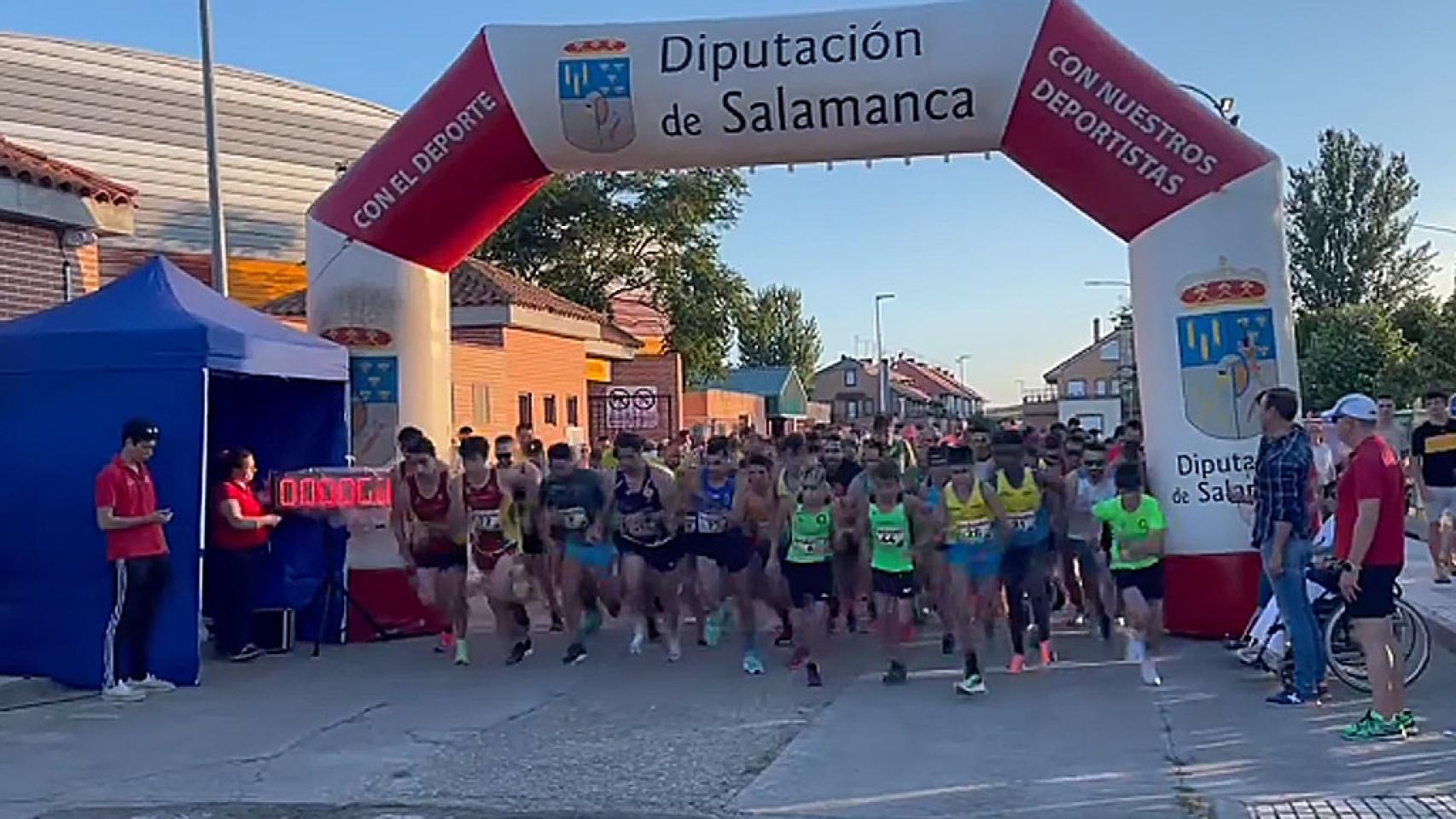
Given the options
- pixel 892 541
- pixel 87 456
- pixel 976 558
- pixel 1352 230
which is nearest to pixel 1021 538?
pixel 976 558

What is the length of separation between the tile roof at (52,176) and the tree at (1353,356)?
36.7 metres

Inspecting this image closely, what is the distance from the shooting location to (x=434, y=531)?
1189 centimetres

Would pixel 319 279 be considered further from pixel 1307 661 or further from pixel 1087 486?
pixel 1307 661

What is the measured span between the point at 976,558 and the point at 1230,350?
8.64ft

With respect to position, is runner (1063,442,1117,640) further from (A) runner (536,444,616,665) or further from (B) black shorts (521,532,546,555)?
(B) black shorts (521,532,546,555)

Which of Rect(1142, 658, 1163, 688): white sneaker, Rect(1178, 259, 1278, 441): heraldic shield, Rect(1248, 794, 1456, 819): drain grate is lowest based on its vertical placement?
Rect(1248, 794, 1456, 819): drain grate

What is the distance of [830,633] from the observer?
12.6m

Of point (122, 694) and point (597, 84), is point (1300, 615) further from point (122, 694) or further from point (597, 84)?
point (122, 694)

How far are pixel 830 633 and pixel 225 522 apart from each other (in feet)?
15.3

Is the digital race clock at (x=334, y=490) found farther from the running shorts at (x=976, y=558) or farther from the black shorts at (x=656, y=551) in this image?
the running shorts at (x=976, y=558)

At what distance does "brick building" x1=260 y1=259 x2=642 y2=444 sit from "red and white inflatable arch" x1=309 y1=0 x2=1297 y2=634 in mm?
11142

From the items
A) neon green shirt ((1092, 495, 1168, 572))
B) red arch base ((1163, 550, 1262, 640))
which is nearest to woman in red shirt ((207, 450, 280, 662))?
neon green shirt ((1092, 495, 1168, 572))

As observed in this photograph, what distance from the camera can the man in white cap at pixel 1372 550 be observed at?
8.03m

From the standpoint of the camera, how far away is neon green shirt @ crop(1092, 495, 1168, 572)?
1028cm
